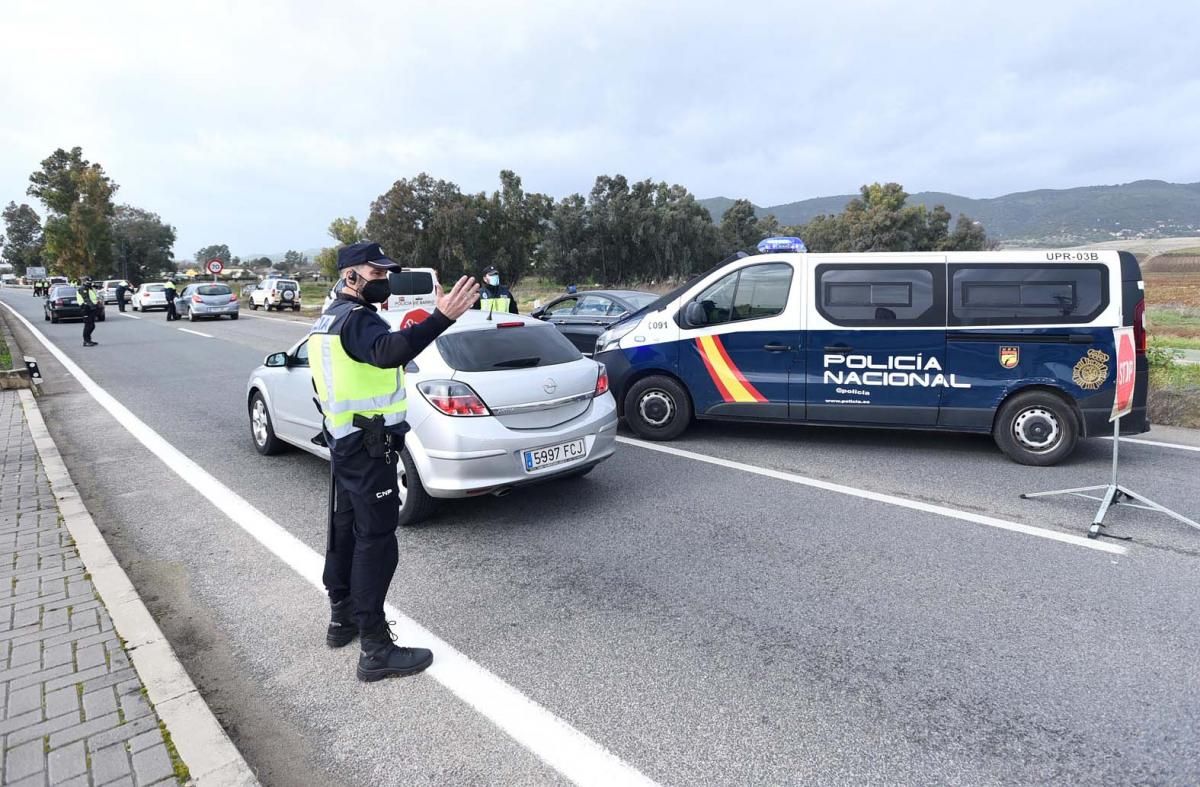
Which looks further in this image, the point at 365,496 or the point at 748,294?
the point at 748,294

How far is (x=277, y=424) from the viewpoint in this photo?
6.79 meters

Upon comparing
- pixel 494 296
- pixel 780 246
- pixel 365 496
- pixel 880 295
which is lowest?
pixel 365 496

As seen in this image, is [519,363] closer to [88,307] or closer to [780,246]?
[780,246]

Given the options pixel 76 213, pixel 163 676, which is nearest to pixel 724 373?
pixel 163 676

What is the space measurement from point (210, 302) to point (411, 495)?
1074 inches

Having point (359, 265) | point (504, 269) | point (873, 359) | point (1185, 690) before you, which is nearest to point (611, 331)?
point (873, 359)

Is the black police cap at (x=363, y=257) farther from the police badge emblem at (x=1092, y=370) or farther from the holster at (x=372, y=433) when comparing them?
the police badge emblem at (x=1092, y=370)

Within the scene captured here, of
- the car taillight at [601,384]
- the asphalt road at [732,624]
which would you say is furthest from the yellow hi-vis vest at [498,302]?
the car taillight at [601,384]

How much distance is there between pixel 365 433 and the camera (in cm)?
322

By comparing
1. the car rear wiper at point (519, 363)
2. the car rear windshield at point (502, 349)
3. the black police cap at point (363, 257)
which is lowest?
the car rear wiper at point (519, 363)

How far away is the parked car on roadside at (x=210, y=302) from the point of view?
2817 cm

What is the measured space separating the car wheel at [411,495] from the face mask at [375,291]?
187 centimetres

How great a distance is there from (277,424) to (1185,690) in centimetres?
661

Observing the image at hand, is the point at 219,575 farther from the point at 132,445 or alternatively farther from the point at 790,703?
the point at 132,445
